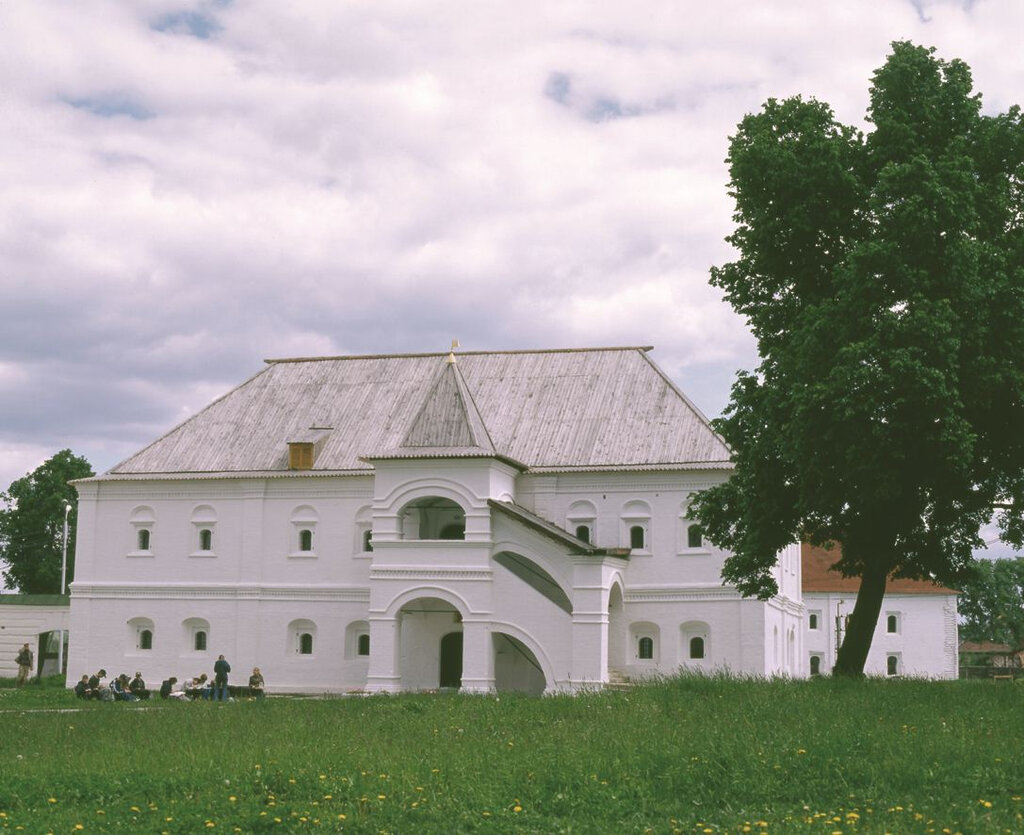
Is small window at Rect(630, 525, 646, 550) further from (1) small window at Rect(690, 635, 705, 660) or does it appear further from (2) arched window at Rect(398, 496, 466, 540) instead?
(2) arched window at Rect(398, 496, 466, 540)

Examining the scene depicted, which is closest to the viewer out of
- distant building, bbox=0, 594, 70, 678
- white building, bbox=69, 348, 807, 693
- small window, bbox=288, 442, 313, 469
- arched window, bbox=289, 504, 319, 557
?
white building, bbox=69, 348, 807, 693

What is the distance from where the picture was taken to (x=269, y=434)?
4347 cm

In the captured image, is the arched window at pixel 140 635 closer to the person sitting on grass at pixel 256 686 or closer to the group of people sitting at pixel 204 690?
the group of people sitting at pixel 204 690

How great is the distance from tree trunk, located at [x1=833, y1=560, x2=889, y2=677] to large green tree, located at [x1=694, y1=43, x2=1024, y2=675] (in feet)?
0.10

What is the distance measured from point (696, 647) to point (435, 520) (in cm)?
892

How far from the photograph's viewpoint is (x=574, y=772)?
13320 millimetres

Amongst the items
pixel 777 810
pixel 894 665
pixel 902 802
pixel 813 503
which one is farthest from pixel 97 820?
pixel 894 665

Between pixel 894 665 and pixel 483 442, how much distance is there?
3842cm

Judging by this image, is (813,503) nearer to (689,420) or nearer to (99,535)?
(689,420)

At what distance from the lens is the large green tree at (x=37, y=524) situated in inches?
2689

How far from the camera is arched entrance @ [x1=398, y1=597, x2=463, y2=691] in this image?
3762 centimetres

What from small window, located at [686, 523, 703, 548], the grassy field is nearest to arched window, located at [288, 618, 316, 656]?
small window, located at [686, 523, 703, 548]

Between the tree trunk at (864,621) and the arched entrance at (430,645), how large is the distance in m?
14.8

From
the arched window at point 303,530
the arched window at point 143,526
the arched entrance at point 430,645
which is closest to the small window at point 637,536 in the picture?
the arched entrance at point 430,645
